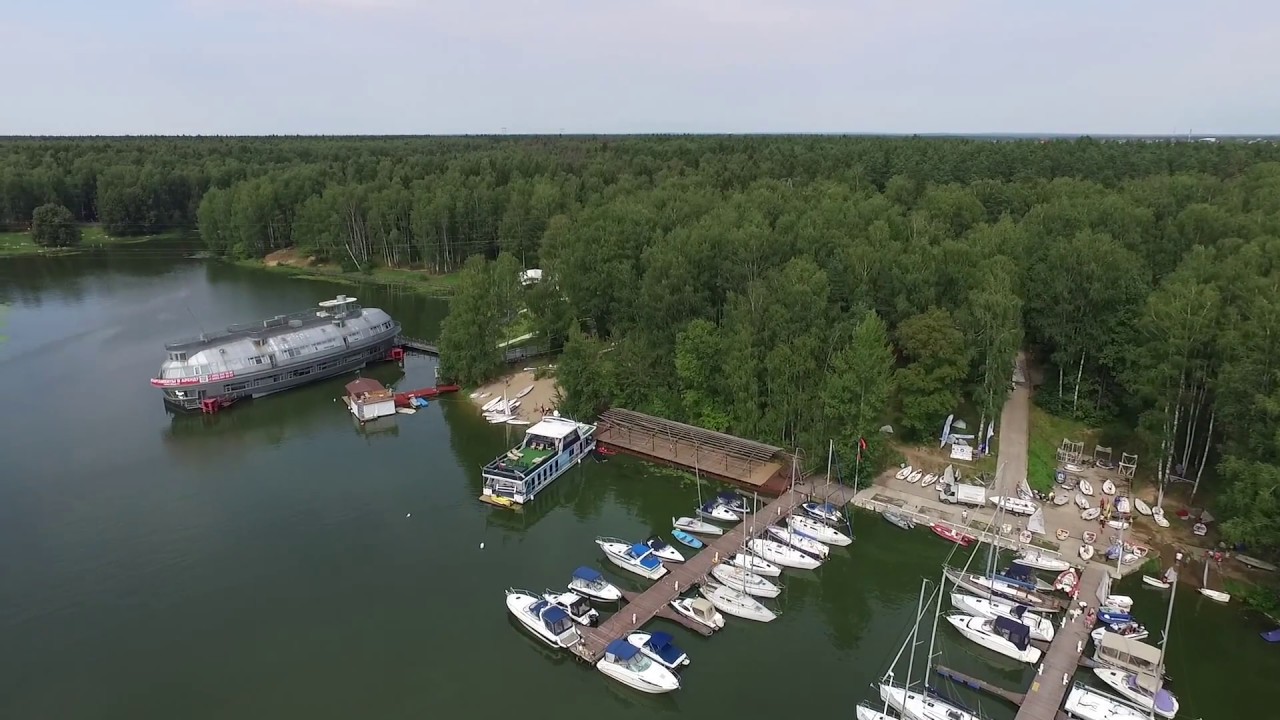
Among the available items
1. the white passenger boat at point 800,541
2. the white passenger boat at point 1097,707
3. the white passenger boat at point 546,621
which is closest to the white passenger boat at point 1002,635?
the white passenger boat at point 1097,707

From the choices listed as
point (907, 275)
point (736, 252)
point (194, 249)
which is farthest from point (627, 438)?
point (194, 249)

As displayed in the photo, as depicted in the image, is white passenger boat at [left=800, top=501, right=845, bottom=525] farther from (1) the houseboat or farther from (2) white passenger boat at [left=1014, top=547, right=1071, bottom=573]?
(1) the houseboat

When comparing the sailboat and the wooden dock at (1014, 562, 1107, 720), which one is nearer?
the wooden dock at (1014, 562, 1107, 720)

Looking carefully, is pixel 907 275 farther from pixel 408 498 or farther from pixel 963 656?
pixel 408 498

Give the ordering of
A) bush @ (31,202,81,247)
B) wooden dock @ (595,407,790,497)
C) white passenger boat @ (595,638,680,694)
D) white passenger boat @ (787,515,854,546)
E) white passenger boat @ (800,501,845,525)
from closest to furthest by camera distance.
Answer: white passenger boat @ (595,638,680,694) → white passenger boat @ (787,515,854,546) → white passenger boat @ (800,501,845,525) → wooden dock @ (595,407,790,497) → bush @ (31,202,81,247)

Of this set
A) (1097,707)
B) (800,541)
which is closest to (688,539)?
(800,541)

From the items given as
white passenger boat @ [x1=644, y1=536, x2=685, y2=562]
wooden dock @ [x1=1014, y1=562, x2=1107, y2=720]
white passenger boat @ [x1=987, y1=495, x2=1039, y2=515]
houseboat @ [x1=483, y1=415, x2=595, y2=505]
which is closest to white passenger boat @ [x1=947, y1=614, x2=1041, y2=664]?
wooden dock @ [x1=1014, y1=562, x2=1107, y2=720]

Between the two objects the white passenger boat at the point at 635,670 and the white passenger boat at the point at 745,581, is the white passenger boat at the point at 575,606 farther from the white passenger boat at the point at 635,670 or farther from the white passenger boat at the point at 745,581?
the white passenger boat at the point at 745,581
